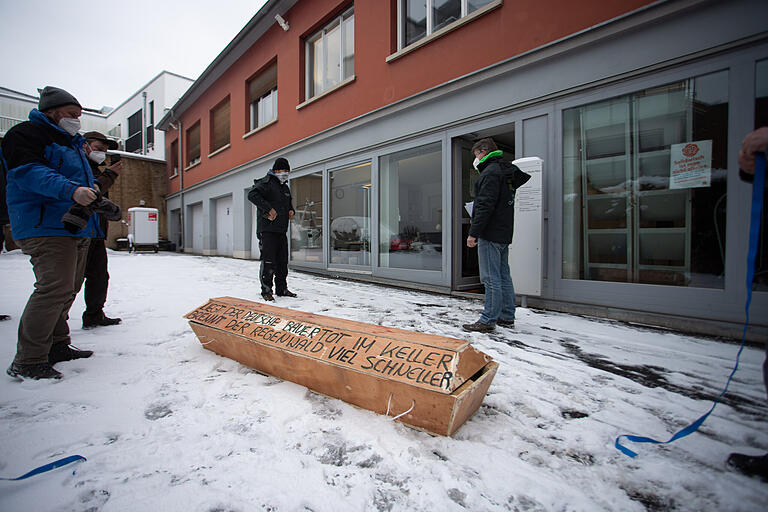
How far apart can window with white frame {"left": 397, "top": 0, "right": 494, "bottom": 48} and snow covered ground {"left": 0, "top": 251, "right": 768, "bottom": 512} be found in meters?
5.15

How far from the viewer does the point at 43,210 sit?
218cm

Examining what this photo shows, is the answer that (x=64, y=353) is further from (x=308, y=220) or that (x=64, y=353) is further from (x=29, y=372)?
(x=308, y=220)

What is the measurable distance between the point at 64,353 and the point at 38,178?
129 cm

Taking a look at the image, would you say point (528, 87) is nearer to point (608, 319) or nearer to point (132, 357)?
point (608, 319)

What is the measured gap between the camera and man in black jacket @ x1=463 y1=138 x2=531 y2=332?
330 cm

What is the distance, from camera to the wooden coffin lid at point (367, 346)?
1587 mm

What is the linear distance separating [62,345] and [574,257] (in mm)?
4979

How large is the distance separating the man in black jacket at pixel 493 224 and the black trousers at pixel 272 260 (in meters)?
2.84

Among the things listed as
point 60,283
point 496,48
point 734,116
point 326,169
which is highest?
point 496,48

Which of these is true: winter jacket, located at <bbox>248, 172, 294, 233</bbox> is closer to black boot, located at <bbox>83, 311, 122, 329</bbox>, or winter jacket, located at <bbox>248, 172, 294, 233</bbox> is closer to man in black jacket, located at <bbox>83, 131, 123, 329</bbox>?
man in black jacket, located at <bbox>83, 131, 123, 329</bbox>

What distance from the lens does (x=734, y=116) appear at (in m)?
3.10

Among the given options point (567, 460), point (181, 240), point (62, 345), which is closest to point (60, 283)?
point (62, 345)

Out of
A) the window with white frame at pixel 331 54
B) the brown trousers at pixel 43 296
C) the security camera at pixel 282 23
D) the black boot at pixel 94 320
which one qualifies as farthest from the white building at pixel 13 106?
the brown trousers at pixel 43 296

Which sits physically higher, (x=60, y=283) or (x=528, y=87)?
(x=528, y=87)
